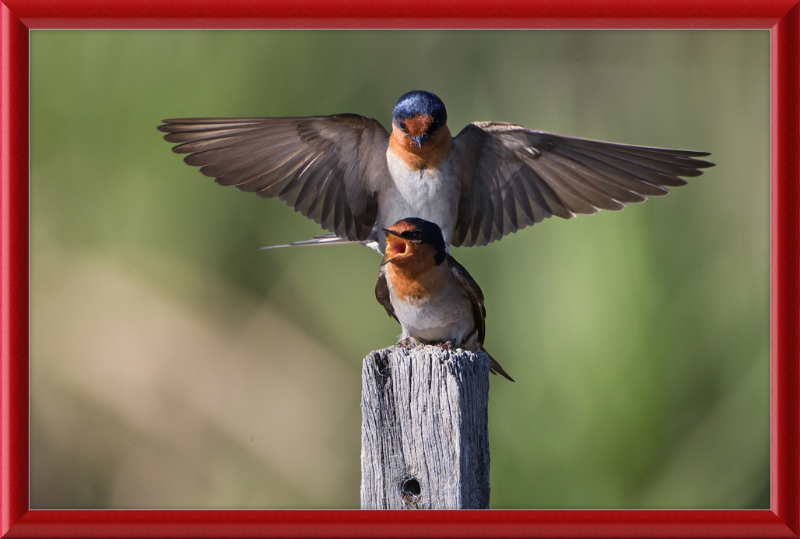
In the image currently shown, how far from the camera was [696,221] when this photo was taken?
3396 mm

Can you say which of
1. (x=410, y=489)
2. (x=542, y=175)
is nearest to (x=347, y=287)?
(x=542, y=175)

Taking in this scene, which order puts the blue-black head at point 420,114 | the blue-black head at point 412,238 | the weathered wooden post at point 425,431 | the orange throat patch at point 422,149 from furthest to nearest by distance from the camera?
the orange throat patch at point 422,149 → the blue-black head at point 420,114 → the blue-black head at point 412,238 → the weathered wooden post at point 425,431

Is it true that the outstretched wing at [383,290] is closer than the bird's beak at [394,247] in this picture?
No

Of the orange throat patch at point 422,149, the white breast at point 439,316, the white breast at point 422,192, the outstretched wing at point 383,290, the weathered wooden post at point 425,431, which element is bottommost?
the weathered wooden post at point 425,431

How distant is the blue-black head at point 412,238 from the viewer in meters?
2.66

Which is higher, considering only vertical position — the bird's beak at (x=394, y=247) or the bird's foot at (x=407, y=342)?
the bird's beak at (x=394, y=247)

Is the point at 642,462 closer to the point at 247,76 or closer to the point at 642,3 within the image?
the point at 642,3

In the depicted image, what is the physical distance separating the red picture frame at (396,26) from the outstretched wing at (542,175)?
0.73 m

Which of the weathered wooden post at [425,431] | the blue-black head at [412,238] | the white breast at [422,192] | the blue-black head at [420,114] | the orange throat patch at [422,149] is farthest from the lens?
the white breast at [422,192]

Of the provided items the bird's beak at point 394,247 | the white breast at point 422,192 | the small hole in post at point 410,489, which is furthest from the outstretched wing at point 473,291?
the small hole in post at point 410,489

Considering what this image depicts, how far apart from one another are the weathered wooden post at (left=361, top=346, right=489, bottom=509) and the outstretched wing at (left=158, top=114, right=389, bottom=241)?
139 centimetres

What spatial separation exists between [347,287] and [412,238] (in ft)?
5.18

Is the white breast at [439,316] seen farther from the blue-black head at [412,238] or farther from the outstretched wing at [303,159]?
the outstretched wing at [303,159]

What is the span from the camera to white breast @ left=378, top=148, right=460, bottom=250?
3.14m
